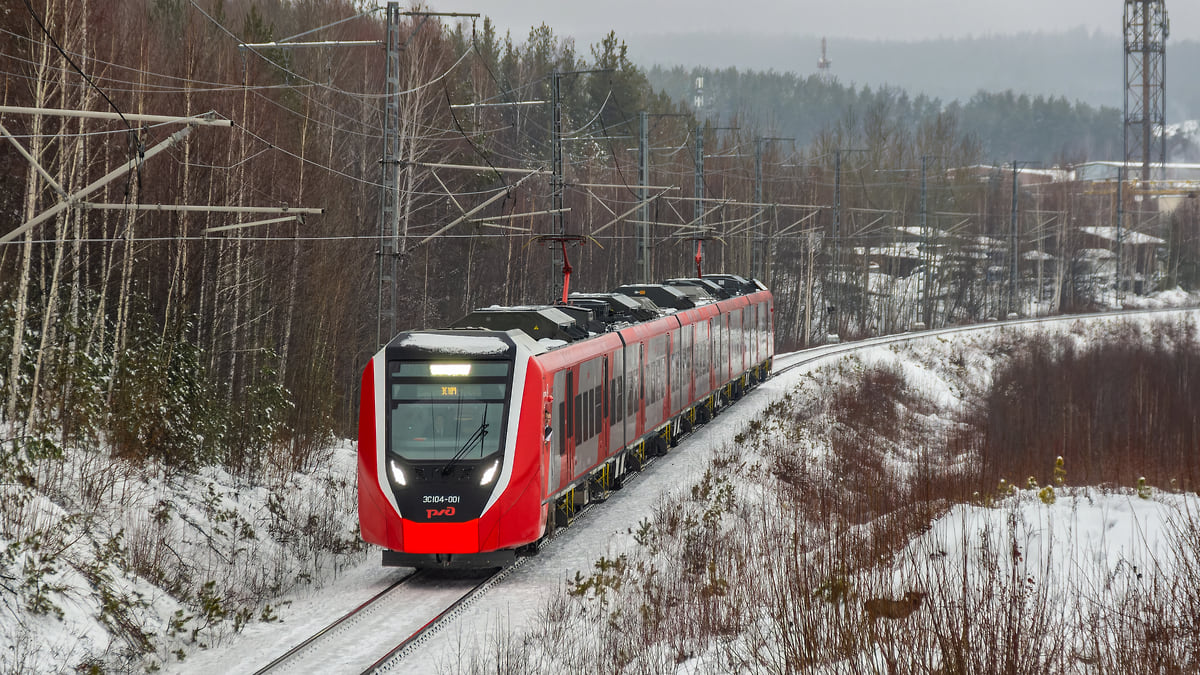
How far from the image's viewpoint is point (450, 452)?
1466cm

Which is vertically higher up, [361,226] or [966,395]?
[361,226]

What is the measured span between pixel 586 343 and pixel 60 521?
8.50m

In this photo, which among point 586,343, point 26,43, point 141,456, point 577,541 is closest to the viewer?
point 141,456

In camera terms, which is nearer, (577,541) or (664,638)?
(664,638)

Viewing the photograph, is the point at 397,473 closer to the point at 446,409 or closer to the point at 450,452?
the point at 450,452

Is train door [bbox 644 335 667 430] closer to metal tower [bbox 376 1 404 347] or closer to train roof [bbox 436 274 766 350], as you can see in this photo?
train roof [bbox 436 274 766 350]

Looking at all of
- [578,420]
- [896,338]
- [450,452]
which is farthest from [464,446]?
[896,338]

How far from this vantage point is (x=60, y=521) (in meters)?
12.5

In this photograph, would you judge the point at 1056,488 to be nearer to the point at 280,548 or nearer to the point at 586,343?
the point at 586,343

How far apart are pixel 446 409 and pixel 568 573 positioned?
104 inches

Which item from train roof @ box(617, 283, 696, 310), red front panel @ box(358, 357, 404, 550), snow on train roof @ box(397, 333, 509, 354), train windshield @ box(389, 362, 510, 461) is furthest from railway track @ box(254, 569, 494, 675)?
train roof @ box(617, 283, 696, 310)

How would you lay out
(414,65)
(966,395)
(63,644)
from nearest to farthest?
(63,644) → (414,65) → (966,395)

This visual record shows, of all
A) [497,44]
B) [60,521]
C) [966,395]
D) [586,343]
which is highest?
[497,44]

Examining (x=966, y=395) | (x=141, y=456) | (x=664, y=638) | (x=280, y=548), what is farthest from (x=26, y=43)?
(x=966, y=395)
